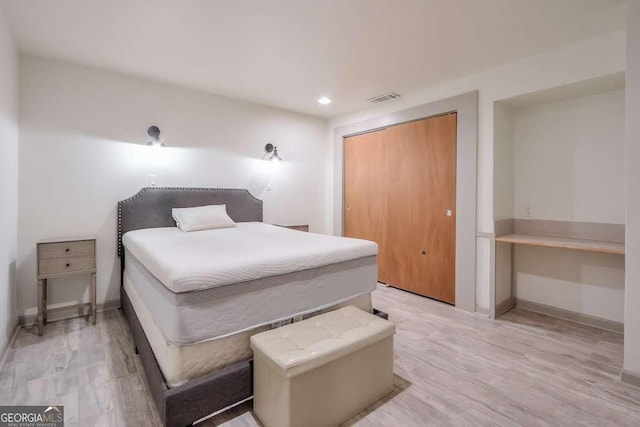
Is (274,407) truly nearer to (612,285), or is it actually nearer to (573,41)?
(612,285)

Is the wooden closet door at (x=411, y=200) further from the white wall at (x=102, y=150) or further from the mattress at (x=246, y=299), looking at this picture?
the white wall at (x=102, y=150)

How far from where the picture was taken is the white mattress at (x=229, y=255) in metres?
1.47

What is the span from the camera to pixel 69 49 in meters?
2.62

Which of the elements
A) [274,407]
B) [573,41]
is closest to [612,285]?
[573,41]

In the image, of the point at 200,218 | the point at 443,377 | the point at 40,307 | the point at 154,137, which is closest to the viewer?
the point at 443,377

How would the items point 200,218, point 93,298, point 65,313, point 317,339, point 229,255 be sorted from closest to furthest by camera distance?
point 317,339 < point 229,255 < point 93,298 < point 65,313 < point 200,218

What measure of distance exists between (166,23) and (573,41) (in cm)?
327

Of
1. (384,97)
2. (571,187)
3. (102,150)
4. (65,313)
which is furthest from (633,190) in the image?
(65,313)

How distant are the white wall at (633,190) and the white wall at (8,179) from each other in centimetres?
424

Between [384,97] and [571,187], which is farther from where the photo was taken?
[384,97]

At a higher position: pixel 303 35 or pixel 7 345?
pixel 303 35

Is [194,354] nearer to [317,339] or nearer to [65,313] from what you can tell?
[317,339]

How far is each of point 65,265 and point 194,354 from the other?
6.52 ft

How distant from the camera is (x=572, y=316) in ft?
9.43
